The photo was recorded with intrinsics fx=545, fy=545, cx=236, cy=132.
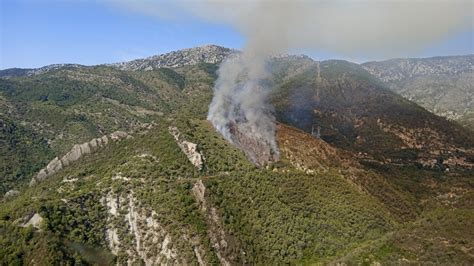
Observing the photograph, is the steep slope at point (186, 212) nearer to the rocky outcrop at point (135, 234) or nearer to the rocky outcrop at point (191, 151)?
the rocky outcrop at point (135, 234)

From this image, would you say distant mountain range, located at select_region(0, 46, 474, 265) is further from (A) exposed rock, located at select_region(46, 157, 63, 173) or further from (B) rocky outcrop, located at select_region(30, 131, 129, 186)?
(A) exposed rock, located at select_region(46, 157, 63, 173)

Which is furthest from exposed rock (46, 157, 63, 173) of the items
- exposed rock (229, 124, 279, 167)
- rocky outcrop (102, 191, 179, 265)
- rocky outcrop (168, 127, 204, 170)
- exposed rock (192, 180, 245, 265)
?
exposed rock (192, 180, 245, 265)

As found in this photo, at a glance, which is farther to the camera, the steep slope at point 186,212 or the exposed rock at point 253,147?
the exposed rock at point 253,147

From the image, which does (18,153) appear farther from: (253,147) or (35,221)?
(35,221)

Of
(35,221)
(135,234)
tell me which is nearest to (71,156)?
(135,234)

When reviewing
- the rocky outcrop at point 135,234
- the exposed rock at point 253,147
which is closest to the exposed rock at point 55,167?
the rocky outcrop at point 135,234

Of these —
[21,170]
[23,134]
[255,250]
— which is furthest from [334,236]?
[23,134]

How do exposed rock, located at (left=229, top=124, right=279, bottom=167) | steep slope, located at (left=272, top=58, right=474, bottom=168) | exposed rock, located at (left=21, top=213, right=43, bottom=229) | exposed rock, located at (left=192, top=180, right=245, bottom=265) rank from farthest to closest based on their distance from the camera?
steep slope, located at (left=272, top=58, right=474, bottom=168), exposed rock, located at (left=229, top=124, right=279, bottom=167), exposed rock, located at (left=192, top=180, right=245, bottom=265), exposed rock, located at (left=21, top=213, right=43, bottom=229)

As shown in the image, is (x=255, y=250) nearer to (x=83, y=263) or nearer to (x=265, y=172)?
(x=265, y=172)
